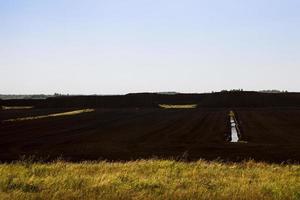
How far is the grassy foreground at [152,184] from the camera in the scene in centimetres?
966

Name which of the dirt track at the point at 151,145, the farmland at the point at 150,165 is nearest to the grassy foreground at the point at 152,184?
the farmland at the point at 150,165

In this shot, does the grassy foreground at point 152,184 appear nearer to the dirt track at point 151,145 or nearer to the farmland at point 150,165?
the farmland at point 150,165

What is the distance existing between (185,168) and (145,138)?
2032 cm

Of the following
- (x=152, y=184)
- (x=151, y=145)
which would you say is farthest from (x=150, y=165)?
(x=151, y=145)

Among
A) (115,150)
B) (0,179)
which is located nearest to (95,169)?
(0,179)

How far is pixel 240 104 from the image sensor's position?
11438cm

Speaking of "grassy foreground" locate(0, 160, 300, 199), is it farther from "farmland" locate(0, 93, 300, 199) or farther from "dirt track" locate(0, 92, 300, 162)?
"dirt track" locate(0, 92, 300, 162)

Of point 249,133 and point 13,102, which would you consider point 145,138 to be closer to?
point 249,133

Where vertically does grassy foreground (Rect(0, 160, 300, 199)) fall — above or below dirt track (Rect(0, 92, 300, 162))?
above

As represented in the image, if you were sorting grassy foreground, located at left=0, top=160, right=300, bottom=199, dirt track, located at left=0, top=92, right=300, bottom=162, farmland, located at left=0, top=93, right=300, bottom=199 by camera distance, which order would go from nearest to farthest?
grassy foreground, located at left=0, top=160, right=300, bottom=199
farmland, located at left=0, top=93, right=300, bottom=199
dirt track, located at left=0, top=92, right=300, bottom=162

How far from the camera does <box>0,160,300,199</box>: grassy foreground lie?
966 centimetres

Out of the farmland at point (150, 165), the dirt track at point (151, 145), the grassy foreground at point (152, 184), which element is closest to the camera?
the grassy foreground at point (152, 184)

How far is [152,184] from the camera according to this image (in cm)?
1127

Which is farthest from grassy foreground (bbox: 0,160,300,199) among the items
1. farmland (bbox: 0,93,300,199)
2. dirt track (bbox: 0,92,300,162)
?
dirt track (bbox: 0,92,300,162)
